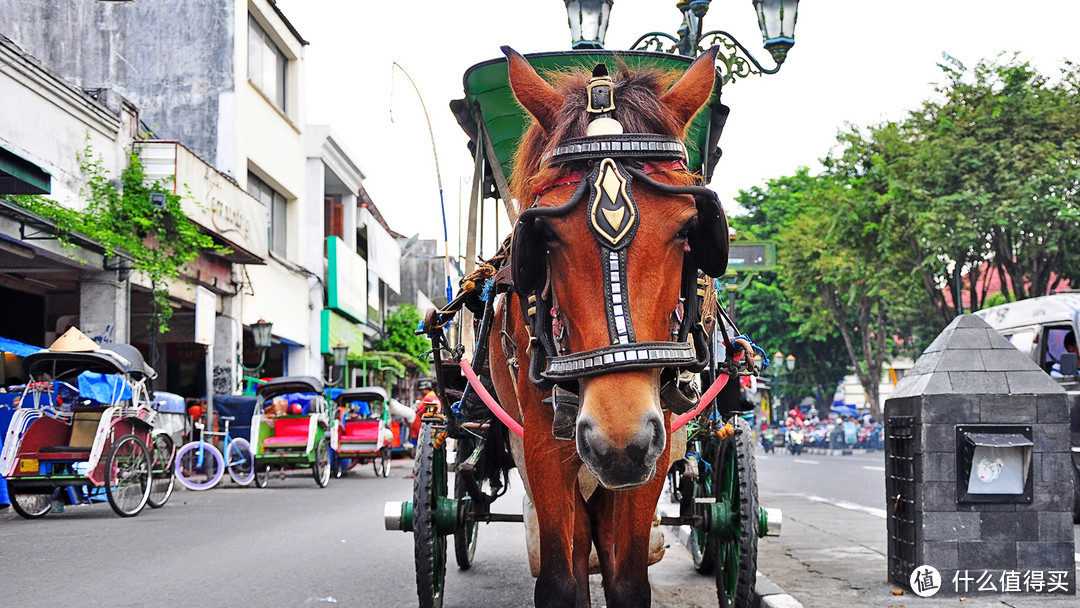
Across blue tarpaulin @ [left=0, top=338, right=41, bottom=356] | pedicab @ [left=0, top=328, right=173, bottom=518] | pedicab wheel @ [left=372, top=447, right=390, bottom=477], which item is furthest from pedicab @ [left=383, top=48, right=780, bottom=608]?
pedicab wheel @ [left=372, top=447, right=390, bottom=477]

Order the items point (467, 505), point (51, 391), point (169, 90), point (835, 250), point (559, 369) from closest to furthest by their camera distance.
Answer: point (559, 369) < point (467, 505) < point (51, 391) < point (169, 90) < point (835, 250)

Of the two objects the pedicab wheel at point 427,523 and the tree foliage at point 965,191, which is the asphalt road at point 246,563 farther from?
the tree foliage at point 965,191

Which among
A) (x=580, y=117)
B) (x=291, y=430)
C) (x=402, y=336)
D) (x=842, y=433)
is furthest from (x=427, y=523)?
(x=842, y=433)

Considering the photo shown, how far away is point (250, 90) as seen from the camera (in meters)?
25.4

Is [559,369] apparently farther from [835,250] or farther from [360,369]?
[360,369]

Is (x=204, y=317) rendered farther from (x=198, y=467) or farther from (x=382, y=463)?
(x=382, y=463)

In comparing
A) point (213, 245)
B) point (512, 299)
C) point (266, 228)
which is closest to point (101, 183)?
point (213, 245)

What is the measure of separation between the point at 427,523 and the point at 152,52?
22235 millimetres

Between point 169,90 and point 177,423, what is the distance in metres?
9.90

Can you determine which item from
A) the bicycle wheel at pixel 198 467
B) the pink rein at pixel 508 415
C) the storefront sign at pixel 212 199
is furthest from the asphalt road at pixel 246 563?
the storefront sign at pixel 212 199

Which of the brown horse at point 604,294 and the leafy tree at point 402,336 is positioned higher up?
the leafy tree at point 402,336

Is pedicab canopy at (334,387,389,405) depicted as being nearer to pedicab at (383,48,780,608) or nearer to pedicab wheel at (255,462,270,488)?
pedicab wheel at (255,462,270,488)

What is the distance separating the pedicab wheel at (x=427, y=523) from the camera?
17.1 ft

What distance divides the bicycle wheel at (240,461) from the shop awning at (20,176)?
7007 mm
